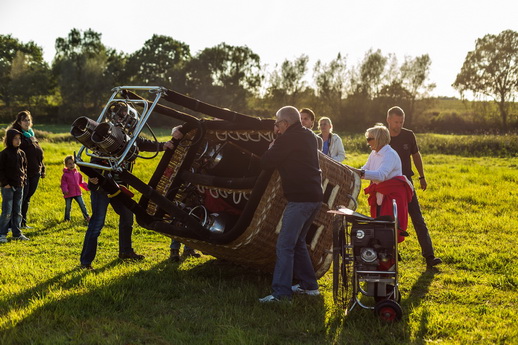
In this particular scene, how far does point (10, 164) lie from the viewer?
9.59 meters

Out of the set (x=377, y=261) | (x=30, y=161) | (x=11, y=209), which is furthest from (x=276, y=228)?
(x=30, y=161)

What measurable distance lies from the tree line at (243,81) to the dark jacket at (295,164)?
44483 mm

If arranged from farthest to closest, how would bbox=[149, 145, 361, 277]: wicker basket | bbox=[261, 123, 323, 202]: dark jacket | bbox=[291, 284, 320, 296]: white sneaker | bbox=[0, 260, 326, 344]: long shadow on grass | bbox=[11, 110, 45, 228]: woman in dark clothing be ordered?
bbox=[11, 110, 45, 228]: woman in dark clothing
bbox=[291, 284, 320, 296]: white sneaker
bbox=[149, 145, 361, 277]: wicker basket
bbox=[261, 123, 323, 202]: dark jacket
bbox=[0, 260, 326, 344]: long shadow on grass

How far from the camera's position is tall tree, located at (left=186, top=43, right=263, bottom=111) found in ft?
201

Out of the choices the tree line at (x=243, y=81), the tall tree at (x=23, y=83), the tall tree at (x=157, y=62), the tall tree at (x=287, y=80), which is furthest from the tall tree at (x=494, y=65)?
the tall tree at (x=23, y=83)

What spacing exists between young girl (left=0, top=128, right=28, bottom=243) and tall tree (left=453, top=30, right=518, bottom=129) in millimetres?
47562

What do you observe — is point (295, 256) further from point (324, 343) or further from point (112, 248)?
point (112, 248)

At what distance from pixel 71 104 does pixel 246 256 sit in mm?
62792

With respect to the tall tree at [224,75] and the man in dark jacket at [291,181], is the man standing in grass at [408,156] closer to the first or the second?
the man in dark jacket at [291,181]

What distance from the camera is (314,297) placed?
5.88 meters

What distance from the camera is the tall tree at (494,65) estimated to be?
1953 inches

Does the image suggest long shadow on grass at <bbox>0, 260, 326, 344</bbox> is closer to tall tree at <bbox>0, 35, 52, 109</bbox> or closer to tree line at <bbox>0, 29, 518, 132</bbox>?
tree line at <bbox>0, 29, 518, 132</bbox>

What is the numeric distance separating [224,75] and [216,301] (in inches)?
2386

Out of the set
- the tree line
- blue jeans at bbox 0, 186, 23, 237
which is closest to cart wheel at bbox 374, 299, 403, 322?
blue jeans at bbox 0, 186, 23, 237
